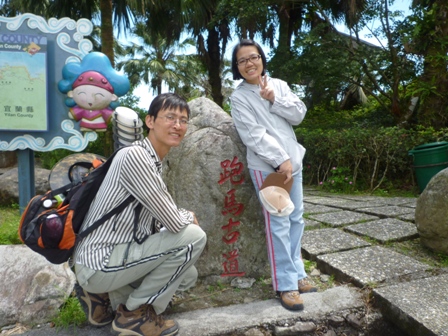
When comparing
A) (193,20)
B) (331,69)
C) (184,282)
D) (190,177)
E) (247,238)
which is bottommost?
(184,282)

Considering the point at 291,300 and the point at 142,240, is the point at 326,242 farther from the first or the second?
the point at 142,240

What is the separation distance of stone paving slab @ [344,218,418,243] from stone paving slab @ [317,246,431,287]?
31cm

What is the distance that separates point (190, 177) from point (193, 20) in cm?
962

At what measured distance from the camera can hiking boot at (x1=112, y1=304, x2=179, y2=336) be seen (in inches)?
66.3

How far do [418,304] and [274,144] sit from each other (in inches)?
44.2

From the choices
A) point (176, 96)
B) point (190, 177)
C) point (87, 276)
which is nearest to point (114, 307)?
point (87, 276)

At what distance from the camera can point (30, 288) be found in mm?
2105

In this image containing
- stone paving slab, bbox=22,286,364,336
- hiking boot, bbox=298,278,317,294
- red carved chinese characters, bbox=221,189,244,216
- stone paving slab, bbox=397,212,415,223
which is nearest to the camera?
stone paving slab, bbox=22,286,364,336

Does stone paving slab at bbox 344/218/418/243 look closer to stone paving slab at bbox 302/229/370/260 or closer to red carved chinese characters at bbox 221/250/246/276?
stone paving slab at bbox 302/229/370/260

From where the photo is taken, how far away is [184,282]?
1957 mm

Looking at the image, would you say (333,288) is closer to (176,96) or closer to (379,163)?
(176,96)

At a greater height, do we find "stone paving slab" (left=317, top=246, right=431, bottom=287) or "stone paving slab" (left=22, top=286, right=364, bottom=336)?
"stone paving slab" (left=317, top=246, right=431, bottom=287)

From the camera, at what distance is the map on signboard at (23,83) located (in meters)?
3.68

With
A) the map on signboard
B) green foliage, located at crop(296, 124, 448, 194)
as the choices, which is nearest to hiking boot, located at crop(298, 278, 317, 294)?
the map on signboard
